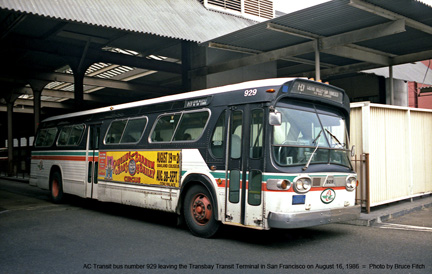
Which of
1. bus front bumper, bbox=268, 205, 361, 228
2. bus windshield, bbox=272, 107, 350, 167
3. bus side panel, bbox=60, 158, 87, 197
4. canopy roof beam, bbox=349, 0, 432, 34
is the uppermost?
canopy roof beam, bbox=349, 0, 432, 34

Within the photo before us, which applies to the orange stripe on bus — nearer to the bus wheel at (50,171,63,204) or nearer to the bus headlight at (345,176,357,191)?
the bus wheel at (50,171,63,204)

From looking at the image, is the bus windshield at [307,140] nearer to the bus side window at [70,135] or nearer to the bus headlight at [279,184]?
the bus headlight at [279,184]

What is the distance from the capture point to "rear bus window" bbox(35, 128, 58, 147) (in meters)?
14.0

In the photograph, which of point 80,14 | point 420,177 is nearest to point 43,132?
point 80,14

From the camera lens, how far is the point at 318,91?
7.73m

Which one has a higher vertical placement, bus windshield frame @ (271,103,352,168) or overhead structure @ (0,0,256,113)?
overhead structure @ (0,0,256,113)

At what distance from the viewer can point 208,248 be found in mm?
7074

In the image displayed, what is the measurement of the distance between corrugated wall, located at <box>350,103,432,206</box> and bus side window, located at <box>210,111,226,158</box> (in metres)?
3.92

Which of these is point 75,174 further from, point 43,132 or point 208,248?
point 208,248

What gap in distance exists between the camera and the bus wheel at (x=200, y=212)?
25.6ft

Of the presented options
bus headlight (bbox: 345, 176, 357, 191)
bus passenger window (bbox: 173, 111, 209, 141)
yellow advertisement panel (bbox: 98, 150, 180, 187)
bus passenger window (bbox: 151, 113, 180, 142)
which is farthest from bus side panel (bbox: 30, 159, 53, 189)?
bus headlight (bbox: 345, 176, 357, 191)

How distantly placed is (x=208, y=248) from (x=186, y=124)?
271cm

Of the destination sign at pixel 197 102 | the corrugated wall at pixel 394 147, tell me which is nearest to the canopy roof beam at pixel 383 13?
the corrugated wall at pixel 394 147

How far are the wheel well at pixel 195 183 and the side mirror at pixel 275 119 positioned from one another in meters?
1.81
